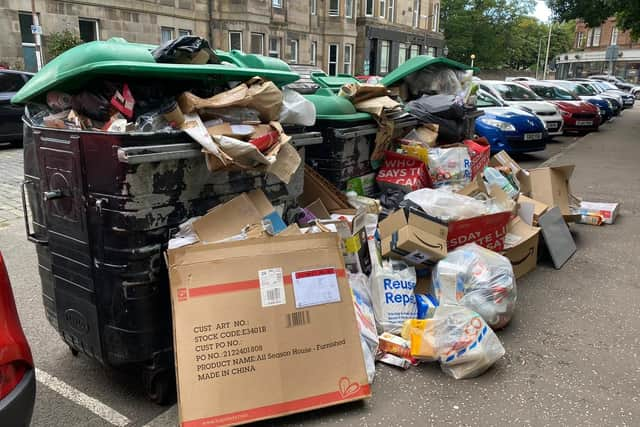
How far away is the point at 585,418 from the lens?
2451 millimetres

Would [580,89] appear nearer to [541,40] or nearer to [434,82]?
[434,82]

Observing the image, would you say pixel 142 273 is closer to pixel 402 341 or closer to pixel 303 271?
Result: pixel 303 271

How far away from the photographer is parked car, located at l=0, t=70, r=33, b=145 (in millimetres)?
9922

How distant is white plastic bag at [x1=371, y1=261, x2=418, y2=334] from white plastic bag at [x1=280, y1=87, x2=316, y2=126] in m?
1.02

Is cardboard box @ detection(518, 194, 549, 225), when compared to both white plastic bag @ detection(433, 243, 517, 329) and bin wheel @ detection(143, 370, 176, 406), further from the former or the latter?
bin wheel @ detection(143, 370, 176, 406)

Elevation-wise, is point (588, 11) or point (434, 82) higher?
point (588, 11)

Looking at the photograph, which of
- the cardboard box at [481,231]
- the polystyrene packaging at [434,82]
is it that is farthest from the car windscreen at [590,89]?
the cardboard box at [481,231]

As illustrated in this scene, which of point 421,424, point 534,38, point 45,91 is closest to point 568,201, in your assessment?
point 421,424

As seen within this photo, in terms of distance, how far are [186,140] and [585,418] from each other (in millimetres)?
2306

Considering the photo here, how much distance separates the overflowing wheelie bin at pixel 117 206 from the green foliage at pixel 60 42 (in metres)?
16.0

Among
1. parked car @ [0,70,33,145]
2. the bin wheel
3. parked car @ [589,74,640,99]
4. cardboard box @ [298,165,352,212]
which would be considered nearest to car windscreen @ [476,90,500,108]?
cardboard box @ [298,165,352,212]

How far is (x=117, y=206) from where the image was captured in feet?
7.34

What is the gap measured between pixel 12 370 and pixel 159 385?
909 mm

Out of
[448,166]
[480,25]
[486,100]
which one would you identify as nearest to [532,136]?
[486,100]
